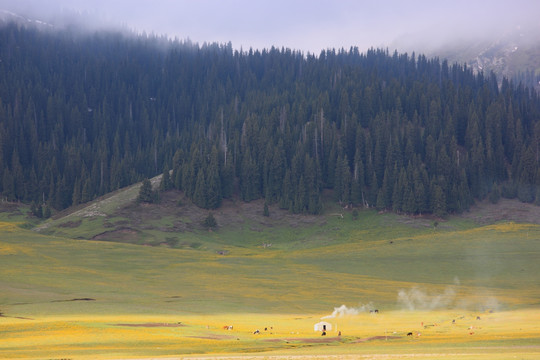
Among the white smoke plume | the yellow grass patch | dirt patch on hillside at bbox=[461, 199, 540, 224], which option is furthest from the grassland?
dirt patch on hillside at bbox=[461, 199, 540, 224]

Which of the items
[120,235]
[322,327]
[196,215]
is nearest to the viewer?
[322,327]

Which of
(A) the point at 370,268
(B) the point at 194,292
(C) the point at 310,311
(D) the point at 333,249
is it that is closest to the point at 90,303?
(B) the point at 194,292

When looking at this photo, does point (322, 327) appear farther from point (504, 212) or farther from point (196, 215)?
point (504, 212)

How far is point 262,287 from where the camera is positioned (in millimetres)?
96375

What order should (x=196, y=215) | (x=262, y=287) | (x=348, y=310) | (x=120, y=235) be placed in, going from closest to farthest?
(x=348, y=310) < (x=262, y=287) < (x=120, y=235) < (x=196, y=215)

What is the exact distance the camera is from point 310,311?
7831 cm

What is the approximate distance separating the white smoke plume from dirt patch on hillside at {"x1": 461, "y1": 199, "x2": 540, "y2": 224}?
333 ft

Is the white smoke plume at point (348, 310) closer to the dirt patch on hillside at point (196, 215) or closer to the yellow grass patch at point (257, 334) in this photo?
the yellow grass patch at point (257, 334)

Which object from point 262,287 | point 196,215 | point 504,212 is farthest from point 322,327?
point 504,212

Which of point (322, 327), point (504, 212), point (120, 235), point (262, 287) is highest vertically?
point (504, 212)

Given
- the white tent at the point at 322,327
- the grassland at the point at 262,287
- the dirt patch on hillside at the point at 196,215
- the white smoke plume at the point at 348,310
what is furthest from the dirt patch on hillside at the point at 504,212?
the white tent at the point at 322,327

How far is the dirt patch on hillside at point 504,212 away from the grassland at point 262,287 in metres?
4.69

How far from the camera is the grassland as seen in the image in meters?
54.6

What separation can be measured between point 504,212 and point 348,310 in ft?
368
